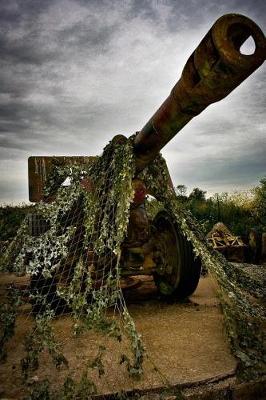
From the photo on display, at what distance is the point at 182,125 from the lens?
2.62 meters

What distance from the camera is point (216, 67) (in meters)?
1.85

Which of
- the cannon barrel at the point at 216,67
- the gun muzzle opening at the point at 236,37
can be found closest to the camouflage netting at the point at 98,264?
the cannon barrel at the point at 216,67

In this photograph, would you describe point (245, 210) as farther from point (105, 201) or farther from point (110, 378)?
point (110, 378)

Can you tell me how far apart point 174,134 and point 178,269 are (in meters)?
1.88

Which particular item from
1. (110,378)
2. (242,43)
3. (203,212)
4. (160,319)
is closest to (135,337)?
(110,378)

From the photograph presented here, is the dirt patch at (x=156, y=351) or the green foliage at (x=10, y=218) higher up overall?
the green foliage at (x=10, y=218)

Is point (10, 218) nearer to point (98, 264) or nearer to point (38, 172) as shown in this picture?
point (38, 172)

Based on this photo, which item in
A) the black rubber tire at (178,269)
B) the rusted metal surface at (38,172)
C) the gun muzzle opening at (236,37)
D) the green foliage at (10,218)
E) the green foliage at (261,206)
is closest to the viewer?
the gun muzzle opening at (236,37)

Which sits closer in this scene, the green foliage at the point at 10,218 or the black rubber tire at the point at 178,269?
the black rubber tire at the point at 178,269

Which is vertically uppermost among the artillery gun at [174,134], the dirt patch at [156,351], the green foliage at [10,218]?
the green foliage at [10,218]

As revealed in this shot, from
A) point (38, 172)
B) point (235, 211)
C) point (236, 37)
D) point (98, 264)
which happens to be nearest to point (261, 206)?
point (235, 211)

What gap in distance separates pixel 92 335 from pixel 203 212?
9.85 m

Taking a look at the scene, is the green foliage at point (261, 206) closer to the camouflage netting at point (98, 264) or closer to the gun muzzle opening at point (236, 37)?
the camouflage netting at point (98, 264)

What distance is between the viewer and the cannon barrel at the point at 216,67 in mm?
1759
